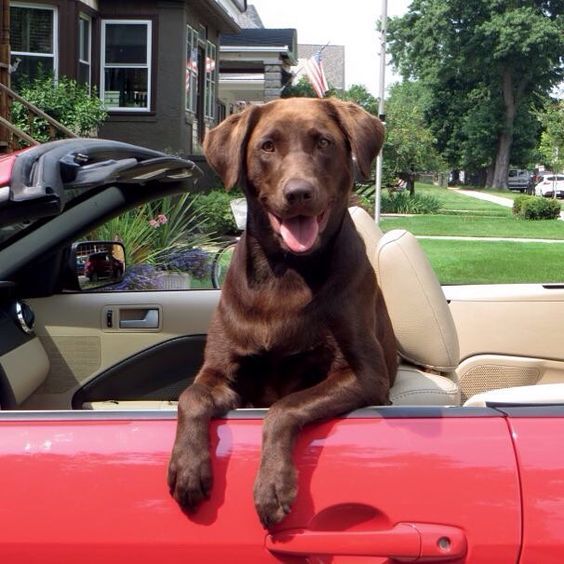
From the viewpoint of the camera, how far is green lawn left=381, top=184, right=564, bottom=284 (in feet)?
41.2

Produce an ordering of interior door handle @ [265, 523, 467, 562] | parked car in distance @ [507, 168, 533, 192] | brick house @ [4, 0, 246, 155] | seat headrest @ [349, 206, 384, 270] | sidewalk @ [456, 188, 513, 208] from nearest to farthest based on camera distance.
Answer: interior door handle @ [265, 523, 467, 562] < seat headrest @ [349, 206, 384, 270] < brick house @ [4, 0, 246, 155] < sidewalk @ [456, 188, 513, 208] < parked car in distance @ [507, 168, 533, 192]

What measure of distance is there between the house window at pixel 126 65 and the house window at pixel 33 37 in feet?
5.12

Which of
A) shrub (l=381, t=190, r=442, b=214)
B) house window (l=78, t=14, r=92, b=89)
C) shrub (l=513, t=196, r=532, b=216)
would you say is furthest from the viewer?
shrub (l=381, t=190, r=442, b=214)

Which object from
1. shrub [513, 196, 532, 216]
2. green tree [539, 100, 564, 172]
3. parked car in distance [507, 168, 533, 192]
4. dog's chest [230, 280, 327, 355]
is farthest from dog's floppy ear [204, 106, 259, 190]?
parked car in distance [507, 168, 533, 192]

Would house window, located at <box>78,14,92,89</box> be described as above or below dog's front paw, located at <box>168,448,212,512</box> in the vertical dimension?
above

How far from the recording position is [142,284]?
22.7 ft

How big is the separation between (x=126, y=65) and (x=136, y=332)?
15674 millimetres

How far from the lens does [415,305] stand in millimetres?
3109

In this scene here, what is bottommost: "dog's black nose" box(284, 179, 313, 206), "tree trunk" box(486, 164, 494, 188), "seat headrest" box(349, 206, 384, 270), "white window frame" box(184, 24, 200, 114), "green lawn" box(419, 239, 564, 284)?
"green lawn" box(419, 239, 564, 284)

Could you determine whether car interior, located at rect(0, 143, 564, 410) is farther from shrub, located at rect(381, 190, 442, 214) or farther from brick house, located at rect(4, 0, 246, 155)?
shrub, located at rect(381, 190, 442, 214)

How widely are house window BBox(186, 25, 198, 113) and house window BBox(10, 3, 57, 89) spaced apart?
10.1 feet

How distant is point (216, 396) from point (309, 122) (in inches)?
30.6

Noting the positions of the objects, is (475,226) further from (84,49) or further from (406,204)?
(84,49)

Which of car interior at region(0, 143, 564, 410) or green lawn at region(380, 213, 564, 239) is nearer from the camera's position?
car interior at region(0, 143, 564, 410)
